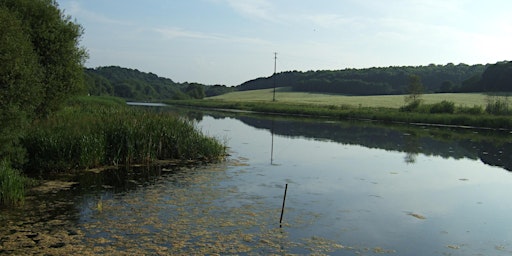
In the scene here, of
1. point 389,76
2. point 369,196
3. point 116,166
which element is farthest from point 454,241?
point 389,76

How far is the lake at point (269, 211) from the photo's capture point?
25.7 feet

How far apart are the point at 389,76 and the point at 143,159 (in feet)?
325

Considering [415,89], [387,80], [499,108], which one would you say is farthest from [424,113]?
[387,80]

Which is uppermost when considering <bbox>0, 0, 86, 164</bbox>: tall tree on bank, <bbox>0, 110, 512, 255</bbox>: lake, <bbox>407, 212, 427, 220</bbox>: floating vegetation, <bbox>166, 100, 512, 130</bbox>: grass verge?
<bbox>0, 0, 86, 164</bbox>: tall tree on bank

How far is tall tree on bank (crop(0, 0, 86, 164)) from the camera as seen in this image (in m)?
9.58

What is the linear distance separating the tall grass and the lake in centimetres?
79

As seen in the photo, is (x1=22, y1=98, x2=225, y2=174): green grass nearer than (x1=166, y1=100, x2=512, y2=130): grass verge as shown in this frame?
Yes

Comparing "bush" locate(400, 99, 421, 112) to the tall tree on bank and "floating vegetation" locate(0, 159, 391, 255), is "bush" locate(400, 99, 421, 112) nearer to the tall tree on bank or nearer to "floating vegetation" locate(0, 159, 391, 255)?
the tall tree on bank

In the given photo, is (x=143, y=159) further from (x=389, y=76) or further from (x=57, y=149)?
(x=389, y=76)

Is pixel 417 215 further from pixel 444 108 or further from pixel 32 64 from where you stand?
pixel 444 108

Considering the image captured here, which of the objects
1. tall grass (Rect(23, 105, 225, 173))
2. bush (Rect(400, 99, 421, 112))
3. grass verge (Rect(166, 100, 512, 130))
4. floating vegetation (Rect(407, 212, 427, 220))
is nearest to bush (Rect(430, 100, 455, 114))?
grass verge (Rect(166, 100, 512, 130))

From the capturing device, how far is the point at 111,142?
49.3 ft

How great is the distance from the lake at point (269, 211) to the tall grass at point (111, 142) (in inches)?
31.2

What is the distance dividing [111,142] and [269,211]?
7.30 metres
